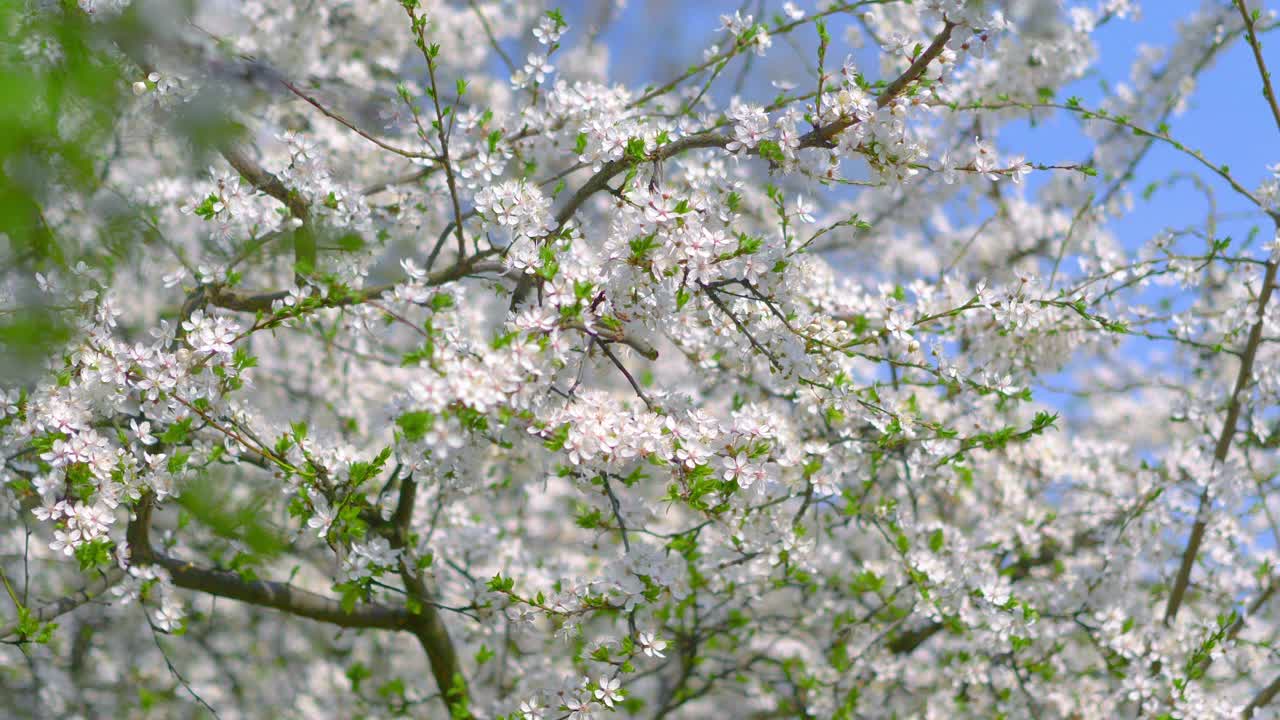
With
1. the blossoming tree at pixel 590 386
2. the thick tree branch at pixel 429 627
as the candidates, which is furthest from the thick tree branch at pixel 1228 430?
the thick tree branch at pixel 429 627

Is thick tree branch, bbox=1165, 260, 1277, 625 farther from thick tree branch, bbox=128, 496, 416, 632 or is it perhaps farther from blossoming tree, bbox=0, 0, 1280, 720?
thick tree branch, bbox=128, 496, 416, 632

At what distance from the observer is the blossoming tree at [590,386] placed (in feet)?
8.79

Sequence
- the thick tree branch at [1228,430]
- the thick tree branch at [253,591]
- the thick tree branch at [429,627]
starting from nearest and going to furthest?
the thick tree branch at [253,591] → the thick tree branch at [429,627] → the thick tree branch at [1228,430]

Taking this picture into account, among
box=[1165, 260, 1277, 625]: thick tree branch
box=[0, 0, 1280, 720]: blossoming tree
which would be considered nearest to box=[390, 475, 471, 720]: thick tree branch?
box=[0, 0, 1280, 720]: blossoming tree

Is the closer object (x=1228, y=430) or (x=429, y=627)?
(x=429, y=627)

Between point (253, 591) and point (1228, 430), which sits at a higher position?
point (1228, 430)

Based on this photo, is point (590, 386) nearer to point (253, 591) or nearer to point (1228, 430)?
point (253, 591)

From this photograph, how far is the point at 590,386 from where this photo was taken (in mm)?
2818

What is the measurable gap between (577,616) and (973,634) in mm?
2188

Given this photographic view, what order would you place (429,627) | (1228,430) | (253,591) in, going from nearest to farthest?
(253,591) → (429,627) → (1228,430)

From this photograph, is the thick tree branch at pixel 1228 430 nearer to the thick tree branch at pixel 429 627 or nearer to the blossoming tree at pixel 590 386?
the blossoming tree at pixel 590 386

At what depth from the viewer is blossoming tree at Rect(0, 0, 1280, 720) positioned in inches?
105

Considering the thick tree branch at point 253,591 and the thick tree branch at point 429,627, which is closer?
the thick tree branch at point 253,591

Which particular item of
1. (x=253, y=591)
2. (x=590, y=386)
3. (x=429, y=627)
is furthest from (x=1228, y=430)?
(x=253, y=591)
